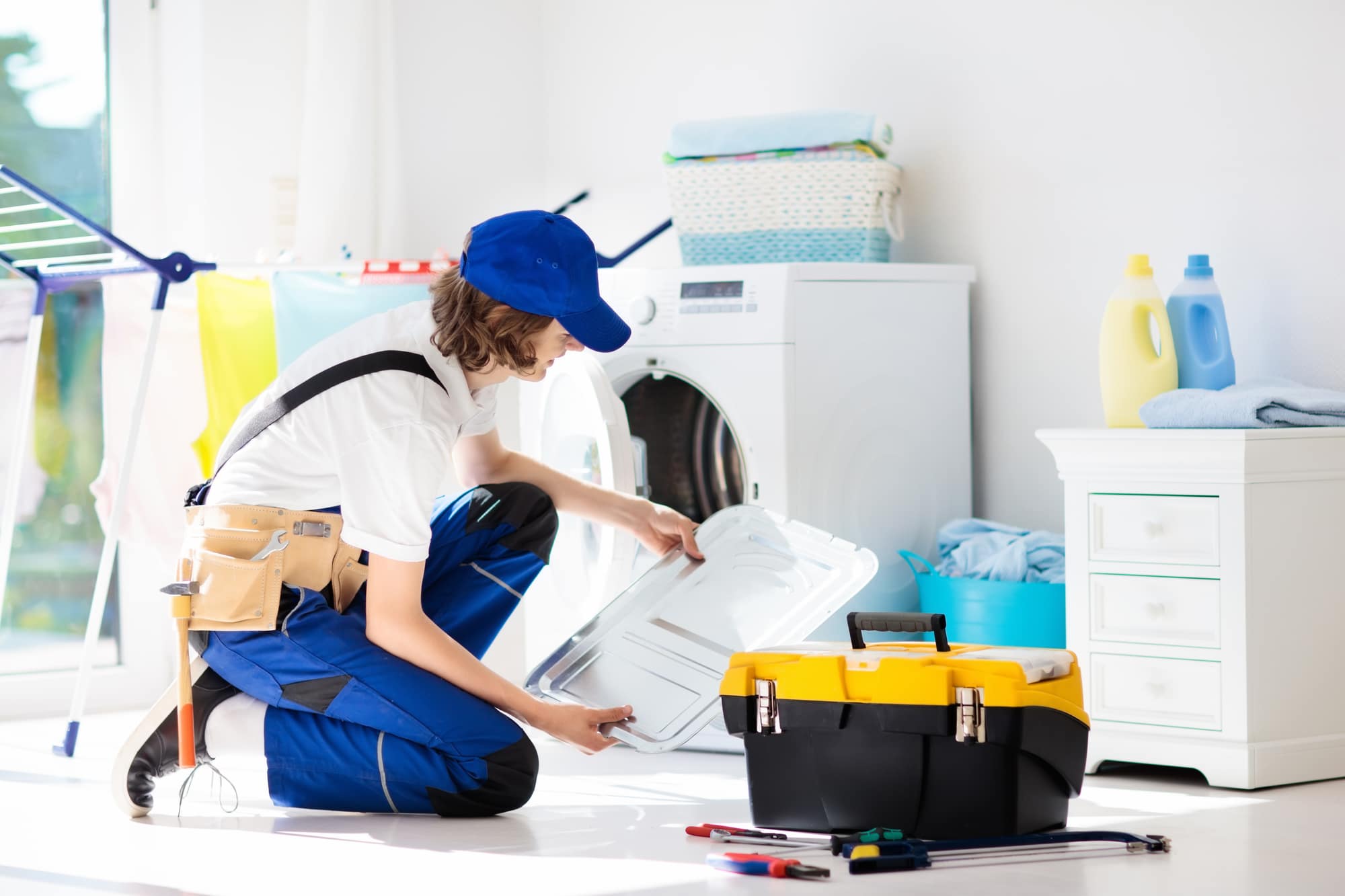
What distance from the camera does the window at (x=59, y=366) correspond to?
3.73 meters

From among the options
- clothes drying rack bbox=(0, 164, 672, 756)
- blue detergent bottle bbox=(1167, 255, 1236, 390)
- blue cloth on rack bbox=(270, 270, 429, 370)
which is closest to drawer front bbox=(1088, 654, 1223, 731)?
blue detergent bottle bbox=(1167, 255, 1236, 390)

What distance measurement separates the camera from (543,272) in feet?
7.39

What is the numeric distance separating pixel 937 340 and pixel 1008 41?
0.66 meters

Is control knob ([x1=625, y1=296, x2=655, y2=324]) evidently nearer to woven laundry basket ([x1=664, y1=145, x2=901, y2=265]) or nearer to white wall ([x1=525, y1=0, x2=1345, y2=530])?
woven laundry basket ([x1=664, y1=145, x2=901, y2=265])

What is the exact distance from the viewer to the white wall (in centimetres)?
289

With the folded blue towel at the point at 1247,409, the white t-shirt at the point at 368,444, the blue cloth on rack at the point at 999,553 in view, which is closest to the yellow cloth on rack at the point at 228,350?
the white t-shirt at the point at 368,444

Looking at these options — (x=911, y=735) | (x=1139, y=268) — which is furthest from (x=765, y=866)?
(x=1139, y=268)

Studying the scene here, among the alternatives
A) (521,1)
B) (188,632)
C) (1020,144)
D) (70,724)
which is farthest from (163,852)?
(521,1)

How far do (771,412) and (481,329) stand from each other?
0.86 metres

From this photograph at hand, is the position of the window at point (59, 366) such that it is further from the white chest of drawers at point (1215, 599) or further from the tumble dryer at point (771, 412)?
the white chest of drawers at point (1215, 599)

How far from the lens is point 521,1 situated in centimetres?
446

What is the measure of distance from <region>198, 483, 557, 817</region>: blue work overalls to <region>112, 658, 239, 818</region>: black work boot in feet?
0.11

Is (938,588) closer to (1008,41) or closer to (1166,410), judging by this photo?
(1166,410)

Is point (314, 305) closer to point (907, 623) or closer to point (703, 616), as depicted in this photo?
point (703, 616)
